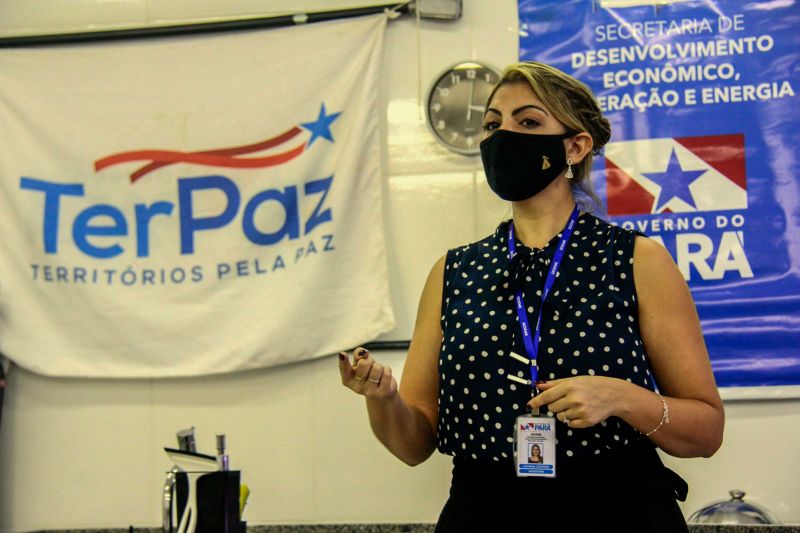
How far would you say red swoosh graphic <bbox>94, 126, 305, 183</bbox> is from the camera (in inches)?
112

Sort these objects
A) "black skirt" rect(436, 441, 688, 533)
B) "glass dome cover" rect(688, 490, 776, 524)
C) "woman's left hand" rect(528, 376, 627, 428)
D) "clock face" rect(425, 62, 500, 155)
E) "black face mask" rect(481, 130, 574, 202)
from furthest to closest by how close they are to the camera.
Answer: "clock face" rect(425, 62, 500, 155)
"glass dome cover" rect(688, 490, 776, 524)
"black face mask" rect(481, 130, 574, 202)
"black skirt" rect(436, 441, 688, 533)
"woman's left hand" rect(528, 376, 627, 428)

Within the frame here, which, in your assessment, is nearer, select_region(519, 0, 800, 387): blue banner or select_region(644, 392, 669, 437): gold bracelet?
select_region(644, 392, 669, 437): gold bracelet

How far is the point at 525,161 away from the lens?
1559mm

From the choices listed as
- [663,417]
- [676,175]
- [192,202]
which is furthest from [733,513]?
[192,202]

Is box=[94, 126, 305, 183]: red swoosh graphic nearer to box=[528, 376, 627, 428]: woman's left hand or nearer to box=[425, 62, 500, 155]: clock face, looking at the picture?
box=[425, 62, 500, 155]: clock face

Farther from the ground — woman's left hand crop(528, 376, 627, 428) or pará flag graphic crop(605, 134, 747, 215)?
pará flag graphic crop(605, 134, 747, 215)

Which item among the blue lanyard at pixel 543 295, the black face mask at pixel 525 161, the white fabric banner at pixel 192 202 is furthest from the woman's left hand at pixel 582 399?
the white fabric banner at pixel 192 202

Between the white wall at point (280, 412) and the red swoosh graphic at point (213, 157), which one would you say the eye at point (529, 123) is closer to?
the white wall at point (280, 412)

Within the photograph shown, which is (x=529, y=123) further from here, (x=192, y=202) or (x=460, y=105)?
(x=192, y=202)

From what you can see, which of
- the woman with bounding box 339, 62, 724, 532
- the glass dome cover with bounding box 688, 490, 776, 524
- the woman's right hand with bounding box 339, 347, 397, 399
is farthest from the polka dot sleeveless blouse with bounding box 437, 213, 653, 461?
the glass dome cover with bounding box 688, 490, 776, 524

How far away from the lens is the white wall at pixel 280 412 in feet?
9.17

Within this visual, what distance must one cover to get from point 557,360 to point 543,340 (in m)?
0.04

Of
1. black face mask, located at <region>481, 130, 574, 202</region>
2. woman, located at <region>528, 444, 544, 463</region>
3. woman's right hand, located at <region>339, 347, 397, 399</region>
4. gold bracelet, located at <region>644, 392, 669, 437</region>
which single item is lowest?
woman, located at <region>528, 444, 544, 463</region>

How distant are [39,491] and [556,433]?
2.14 metres
